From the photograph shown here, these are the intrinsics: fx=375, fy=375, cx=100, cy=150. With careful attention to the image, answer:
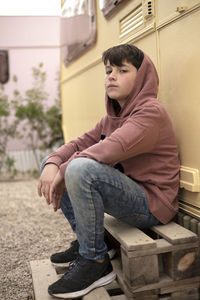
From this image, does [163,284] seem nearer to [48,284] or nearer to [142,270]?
[142,270]

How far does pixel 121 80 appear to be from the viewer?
6.52 feet

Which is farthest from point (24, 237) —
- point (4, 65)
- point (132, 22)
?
point (4, 65)

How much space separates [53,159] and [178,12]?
105 cm

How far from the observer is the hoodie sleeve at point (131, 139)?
5.71 feet

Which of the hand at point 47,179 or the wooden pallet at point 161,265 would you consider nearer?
the wooden pallet at point 161,265

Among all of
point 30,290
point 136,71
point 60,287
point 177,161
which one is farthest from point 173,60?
point 30,290

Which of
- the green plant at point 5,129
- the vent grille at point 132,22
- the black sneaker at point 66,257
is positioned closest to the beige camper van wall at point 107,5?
the vent grille at point 132,22

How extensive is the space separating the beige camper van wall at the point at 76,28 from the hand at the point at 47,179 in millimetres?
1728

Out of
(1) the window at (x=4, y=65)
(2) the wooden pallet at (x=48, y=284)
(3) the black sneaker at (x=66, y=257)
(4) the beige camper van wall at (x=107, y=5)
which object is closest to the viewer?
(2) the wooden pallet at (x=48, y=284)

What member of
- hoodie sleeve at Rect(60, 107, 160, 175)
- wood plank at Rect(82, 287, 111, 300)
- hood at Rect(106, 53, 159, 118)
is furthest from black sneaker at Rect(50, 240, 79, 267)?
hood at Rect(106, 53, 159, 118)

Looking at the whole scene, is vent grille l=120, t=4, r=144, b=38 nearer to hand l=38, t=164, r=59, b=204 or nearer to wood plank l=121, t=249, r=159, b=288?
hand l=38, t=164, r=59, b=204

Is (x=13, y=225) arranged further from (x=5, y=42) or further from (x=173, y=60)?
(x=5, y=42)

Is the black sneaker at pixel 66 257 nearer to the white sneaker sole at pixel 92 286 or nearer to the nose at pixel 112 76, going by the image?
the white sneaker sole at pixel 92 286

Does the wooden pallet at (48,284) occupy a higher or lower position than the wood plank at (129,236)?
lower
